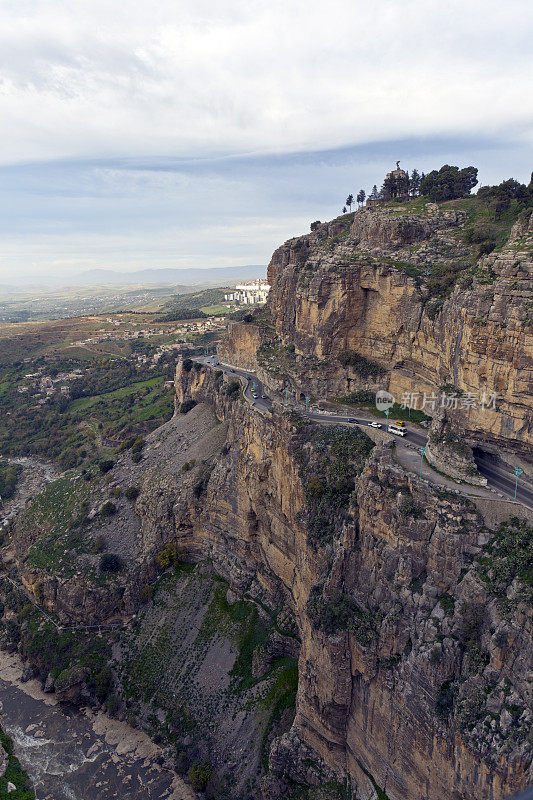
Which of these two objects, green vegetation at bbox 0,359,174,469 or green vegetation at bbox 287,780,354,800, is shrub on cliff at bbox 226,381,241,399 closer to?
green vegetation at bbox 0,359,174,469

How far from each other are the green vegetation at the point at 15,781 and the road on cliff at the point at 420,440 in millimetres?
35600

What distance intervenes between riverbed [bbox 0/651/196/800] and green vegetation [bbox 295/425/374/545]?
2310cm

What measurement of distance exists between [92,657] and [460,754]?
3671 cm

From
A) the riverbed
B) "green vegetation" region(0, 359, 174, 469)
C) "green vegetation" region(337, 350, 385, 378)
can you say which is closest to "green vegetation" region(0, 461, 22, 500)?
"green vegetation" region(0, 359, 174, 469)

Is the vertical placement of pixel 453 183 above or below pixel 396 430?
above

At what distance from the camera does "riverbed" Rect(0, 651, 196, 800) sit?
3297 cm

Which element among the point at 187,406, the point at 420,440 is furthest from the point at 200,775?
the point at 187,406

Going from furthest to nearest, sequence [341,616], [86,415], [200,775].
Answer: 1. [86,415]
2. [200,775]
3. [341,616]

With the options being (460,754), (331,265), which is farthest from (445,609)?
(331,265)

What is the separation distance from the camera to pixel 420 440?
29891mm

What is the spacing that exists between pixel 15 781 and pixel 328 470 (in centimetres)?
3509

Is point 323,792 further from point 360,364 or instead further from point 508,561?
point 360,364

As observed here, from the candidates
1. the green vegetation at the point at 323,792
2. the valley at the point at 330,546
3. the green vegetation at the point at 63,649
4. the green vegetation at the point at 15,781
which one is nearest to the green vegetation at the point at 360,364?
the valley at the point at 330,546

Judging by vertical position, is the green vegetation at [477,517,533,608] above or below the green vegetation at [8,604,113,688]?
above
